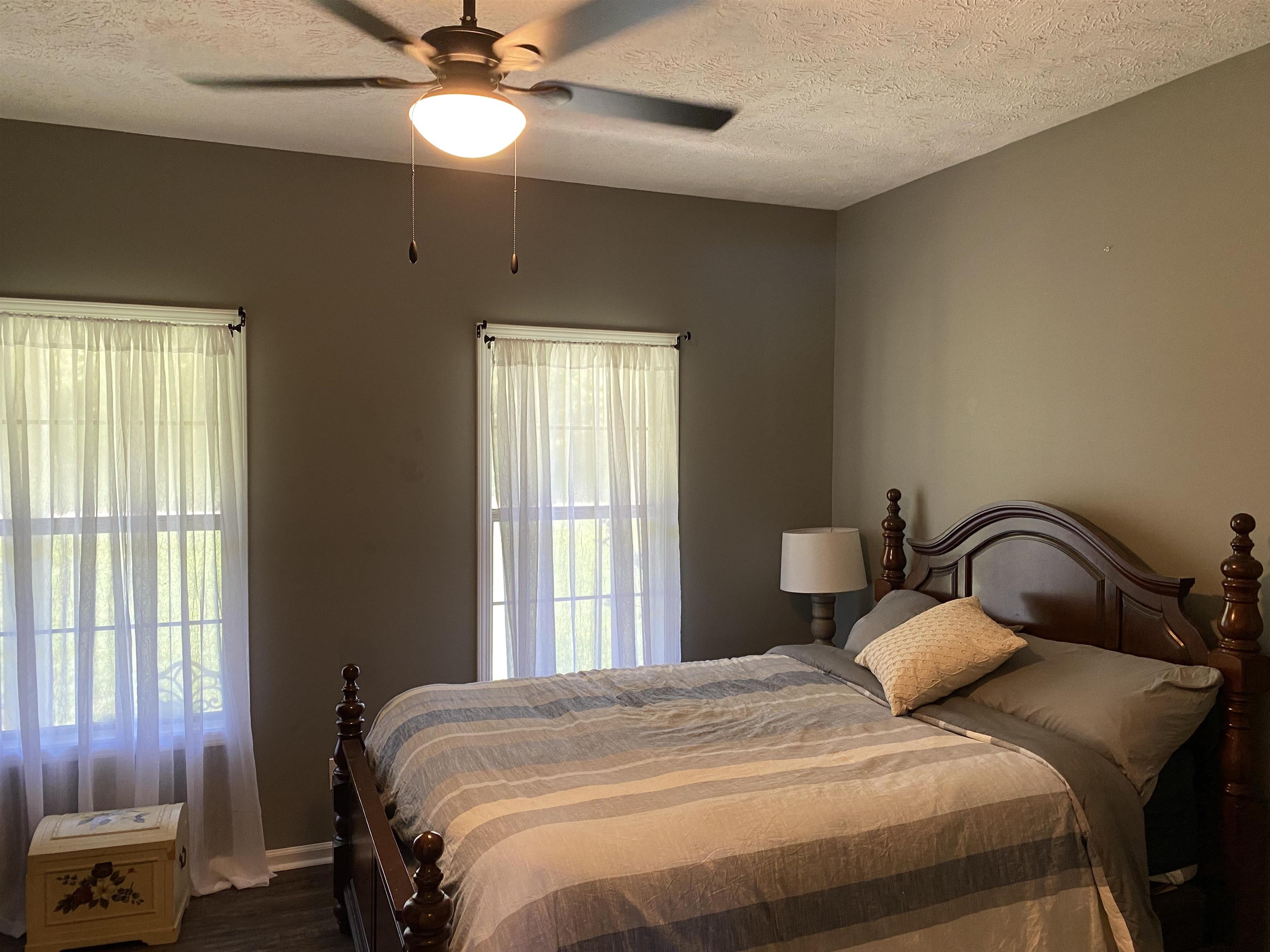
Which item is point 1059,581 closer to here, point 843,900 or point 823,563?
point 823,563

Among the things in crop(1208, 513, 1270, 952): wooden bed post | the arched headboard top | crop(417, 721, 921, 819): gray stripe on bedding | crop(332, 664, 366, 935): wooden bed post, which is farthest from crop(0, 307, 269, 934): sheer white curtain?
crop(1208, 513, 1270, 952): wooden bed post

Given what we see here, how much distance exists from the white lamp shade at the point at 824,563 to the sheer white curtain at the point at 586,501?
0.53 m

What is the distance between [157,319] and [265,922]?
2.24m

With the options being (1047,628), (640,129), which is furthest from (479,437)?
(1047,628)

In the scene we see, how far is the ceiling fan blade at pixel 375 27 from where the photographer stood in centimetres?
183

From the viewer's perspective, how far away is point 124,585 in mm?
3531

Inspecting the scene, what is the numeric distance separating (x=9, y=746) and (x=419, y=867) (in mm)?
2441

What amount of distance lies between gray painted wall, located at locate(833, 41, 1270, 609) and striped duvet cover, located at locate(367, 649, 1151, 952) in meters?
1.11

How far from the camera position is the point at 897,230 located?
14.2ft

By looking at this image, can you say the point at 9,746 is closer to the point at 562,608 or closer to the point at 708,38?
the point at 562,608

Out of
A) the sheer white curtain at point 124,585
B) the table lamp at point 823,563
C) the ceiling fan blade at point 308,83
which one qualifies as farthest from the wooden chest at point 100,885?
the table lamp at point 823,563

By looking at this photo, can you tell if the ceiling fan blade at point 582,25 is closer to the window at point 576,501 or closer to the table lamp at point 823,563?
the window at point 576,501

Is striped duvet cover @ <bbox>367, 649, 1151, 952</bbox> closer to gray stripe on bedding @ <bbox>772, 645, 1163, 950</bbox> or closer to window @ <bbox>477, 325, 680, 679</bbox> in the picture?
gray stripe on bedding @ <bbox>772, 645, 1163, 950</bbox>

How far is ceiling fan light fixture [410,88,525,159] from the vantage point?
2.05 meters
